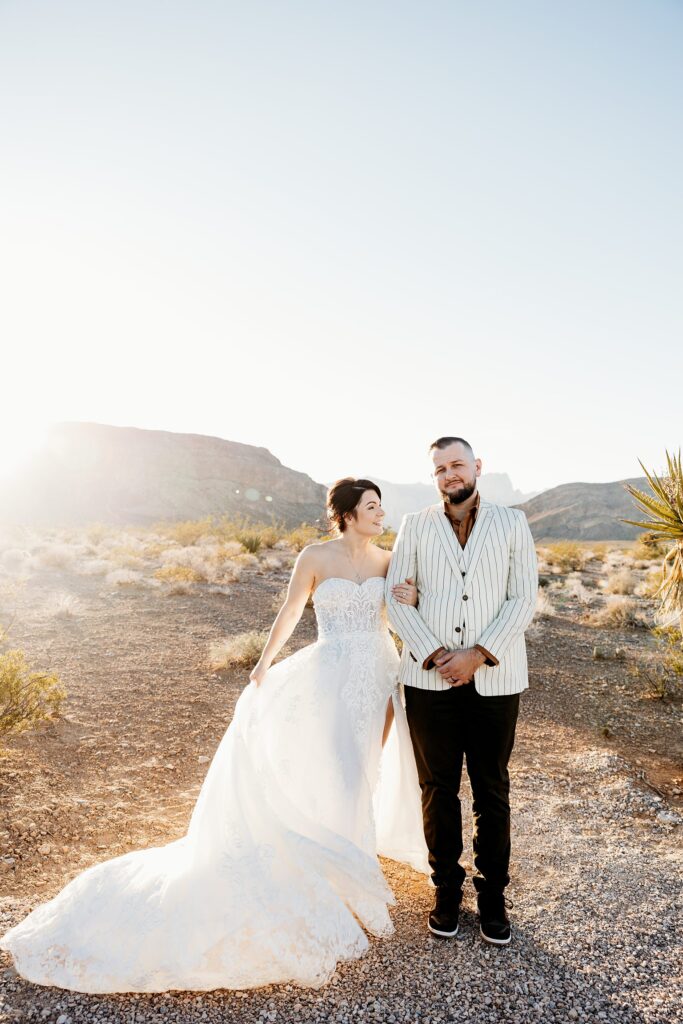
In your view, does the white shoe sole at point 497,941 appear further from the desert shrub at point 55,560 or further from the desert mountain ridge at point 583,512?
the desert mountain ridge at point 583,512

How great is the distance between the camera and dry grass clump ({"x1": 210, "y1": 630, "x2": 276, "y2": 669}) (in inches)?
371

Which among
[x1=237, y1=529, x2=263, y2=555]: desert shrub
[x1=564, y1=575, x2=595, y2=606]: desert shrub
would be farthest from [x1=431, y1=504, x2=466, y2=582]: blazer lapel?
[x1=237, y1=529, x2=263, y2=555]: desert shrub

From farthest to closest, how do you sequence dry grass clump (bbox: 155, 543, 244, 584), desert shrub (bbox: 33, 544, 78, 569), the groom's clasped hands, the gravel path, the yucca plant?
desert shrub (bbox: 33, 544, 78, 569) → dry grass clump (bbox: 155, 543, 244, 584) → the yucca plant → the groom's clasped hands → the gravel path

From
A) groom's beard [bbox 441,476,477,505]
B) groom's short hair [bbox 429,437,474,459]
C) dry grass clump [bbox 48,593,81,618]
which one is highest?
groom's short hair [bbox 429,437,474,459]

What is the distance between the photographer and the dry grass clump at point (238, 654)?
9.43 meters

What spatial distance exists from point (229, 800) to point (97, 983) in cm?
89

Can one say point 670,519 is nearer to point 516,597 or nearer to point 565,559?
point 516,597

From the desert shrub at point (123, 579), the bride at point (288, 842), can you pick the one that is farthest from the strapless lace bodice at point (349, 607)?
the desert shrub at point (123, 579)

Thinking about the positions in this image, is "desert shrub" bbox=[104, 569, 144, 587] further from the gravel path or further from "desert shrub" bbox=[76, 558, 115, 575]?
the gravel path

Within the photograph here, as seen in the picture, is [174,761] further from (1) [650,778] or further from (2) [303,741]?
(1) [650,778]

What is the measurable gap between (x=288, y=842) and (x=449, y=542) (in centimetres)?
168

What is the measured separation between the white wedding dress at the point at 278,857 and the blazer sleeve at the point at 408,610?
11.0 inches

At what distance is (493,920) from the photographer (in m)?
3.26

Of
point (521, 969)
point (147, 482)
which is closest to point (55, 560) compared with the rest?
point (521, 969)
